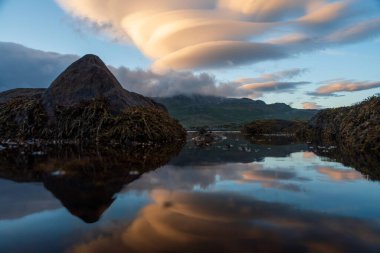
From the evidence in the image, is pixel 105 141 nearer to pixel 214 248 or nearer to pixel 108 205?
pixel 108 205

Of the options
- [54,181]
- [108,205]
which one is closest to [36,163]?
[54,181]

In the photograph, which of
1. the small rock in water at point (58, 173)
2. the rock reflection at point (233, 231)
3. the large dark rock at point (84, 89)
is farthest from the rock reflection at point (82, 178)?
the large dark rock at point (84, 89)

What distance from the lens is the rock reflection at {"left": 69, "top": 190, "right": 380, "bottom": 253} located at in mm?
3217

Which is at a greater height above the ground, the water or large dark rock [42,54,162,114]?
large dark rock [42,54,162,114]

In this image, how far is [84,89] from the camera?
22.4 m

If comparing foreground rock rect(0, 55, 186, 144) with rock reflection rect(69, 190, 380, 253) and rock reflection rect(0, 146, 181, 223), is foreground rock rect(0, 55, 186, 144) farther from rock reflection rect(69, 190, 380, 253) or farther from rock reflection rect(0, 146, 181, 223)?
rock reflection rect(69, 190, 380, 253)

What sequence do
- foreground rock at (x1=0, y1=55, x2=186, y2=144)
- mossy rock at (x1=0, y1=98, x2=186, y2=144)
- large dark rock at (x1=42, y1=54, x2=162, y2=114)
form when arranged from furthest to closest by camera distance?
large dark rock at (x1=42, y1=54, x2=162, y2=114) < foreground rock at (x1=0, y1=55, x2=186, y2=144) < mossy rock at (x1=0, y1=98, x2=186, y2=144)

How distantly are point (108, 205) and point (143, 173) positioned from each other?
3.03 meters

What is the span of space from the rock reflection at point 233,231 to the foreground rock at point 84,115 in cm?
1443

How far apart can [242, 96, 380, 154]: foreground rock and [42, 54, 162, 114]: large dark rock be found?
43.8 ft

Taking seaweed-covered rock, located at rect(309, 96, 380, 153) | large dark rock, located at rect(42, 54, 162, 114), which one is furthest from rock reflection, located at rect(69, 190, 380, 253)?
large dark rock, located at rect(42, 54, 162, 114)

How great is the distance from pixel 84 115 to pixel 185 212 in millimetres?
17181

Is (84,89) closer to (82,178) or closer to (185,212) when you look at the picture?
(82,178)

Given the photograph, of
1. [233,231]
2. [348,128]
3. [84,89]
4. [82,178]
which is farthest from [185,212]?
[348,128]
